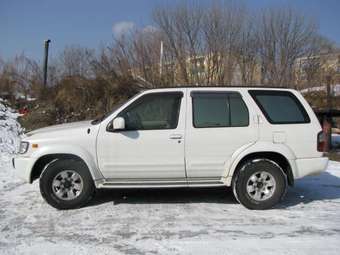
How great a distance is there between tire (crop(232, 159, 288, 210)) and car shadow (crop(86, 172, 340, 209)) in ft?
1.00

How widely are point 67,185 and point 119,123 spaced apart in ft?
3.93

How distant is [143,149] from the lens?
234 inches

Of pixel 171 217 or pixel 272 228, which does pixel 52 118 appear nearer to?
pixel 171 217

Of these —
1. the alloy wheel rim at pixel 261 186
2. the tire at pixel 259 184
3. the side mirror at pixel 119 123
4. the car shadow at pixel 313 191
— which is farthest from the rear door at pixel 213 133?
the car shadow at pixel 313 191

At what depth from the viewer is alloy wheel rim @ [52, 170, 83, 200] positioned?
5.98m

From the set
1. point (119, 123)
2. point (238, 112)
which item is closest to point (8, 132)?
point (119, 123)

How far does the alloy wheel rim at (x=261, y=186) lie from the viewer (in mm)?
6098

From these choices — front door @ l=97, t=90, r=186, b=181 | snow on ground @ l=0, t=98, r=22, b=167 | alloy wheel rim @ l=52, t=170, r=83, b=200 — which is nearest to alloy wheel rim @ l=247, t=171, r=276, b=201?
front door @ l=97, t=90, r=186, b=181

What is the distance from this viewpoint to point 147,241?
4.77 meters

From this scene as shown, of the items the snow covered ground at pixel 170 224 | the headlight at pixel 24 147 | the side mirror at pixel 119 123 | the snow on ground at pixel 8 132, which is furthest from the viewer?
the snow on ground at pixel 8 132

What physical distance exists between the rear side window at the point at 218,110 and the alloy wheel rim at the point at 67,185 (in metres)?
1.90

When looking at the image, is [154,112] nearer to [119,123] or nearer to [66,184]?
[119,123]

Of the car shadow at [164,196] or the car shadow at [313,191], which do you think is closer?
the car shadow at [164,196]

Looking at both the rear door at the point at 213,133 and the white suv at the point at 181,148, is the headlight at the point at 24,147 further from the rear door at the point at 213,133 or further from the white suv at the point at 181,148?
the rear door at the point at 213,133
